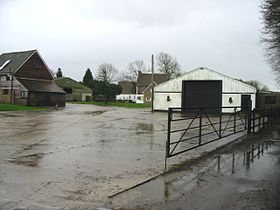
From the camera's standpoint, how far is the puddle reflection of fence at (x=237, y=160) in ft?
23.3

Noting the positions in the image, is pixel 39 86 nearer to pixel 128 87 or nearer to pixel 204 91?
pixel 204 91

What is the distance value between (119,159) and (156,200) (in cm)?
343

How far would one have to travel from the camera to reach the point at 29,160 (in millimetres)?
7844

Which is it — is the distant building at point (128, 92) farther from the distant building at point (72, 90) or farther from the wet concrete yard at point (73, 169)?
the wet concrete yard at point (73, 169)

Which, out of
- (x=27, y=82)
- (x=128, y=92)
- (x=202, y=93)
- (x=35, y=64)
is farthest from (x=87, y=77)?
(x=202, y=93)

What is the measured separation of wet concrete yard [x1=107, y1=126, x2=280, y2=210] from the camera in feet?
15.3

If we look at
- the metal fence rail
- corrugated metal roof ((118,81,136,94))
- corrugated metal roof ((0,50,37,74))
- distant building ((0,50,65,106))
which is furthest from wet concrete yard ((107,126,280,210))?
corrugated metal roof ((118,81,136,94))

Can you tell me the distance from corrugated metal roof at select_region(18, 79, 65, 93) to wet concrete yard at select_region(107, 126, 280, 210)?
130 ft

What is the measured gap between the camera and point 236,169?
698cm

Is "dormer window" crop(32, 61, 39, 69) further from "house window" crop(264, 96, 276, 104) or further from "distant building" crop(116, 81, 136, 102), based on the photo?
"distant building" crop(116, 81, 136, 102)

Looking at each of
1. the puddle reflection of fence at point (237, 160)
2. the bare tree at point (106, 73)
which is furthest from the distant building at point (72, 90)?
the puddle reflection of fence at point (237, 160)

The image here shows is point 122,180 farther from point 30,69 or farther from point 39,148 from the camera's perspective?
point 30,69

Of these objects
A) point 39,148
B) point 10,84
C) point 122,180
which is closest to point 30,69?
point 10,84

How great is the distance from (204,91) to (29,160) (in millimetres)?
29258
